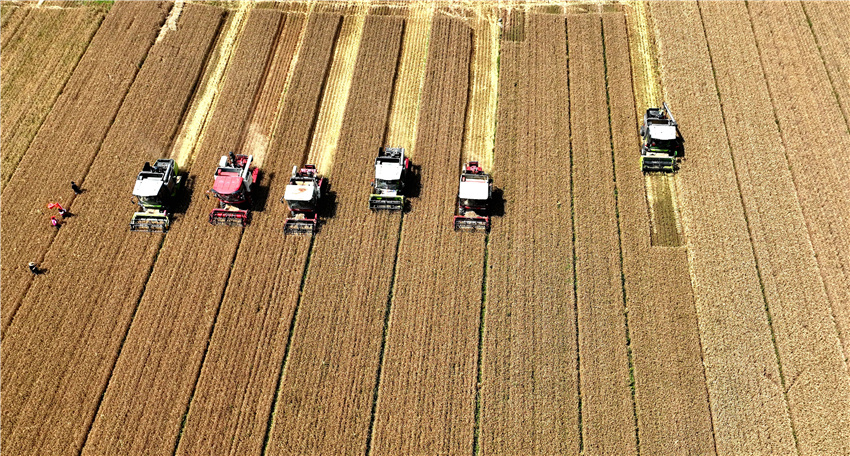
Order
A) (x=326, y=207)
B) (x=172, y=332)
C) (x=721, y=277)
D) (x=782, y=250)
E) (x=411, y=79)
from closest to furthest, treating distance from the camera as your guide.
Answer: (x=172, y=332)
(x=721, y=277)
(x=782, y=250)
(x=326, y=207)
(x=411, y=79)

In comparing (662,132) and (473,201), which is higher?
(662,132)

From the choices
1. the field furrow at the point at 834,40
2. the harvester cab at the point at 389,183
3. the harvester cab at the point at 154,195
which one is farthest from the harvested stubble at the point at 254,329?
the field furrow at the point at 834,40

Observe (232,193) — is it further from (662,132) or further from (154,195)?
(662,132)

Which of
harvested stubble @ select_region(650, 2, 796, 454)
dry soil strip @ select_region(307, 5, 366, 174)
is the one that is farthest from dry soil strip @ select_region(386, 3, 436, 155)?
harvested stubble @ select_region(650, 2, 796, 454)

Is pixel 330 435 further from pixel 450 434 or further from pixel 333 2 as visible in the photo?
pixel 333 2

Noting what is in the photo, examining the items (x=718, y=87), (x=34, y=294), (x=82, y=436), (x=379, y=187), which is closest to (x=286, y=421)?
(x=82, y=436)

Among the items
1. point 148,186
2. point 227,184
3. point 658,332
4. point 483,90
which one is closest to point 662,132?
point 483,90
